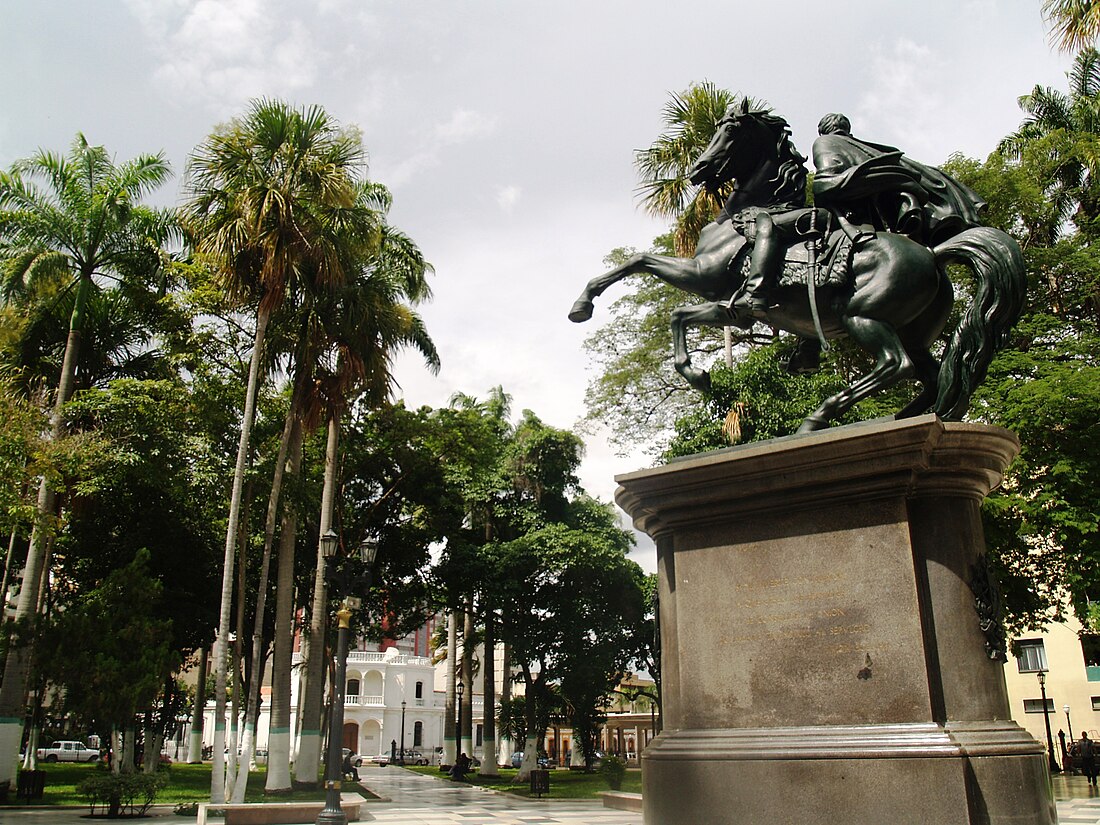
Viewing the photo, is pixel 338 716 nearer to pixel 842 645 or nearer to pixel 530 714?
pixel 842 645

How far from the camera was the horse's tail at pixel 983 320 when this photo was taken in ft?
21.8

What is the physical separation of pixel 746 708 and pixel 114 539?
26219 millimetres

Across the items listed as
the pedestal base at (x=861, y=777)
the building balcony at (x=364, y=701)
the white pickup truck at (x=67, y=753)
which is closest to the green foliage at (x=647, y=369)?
the pedestal base at (x=861, y=777)

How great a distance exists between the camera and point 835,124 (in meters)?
7.85

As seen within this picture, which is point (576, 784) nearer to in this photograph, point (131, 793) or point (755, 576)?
point (131, 793)

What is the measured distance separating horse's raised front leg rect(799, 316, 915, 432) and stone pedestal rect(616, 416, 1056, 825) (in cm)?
82

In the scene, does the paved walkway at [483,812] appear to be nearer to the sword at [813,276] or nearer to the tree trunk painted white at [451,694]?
the sword at [813,276]

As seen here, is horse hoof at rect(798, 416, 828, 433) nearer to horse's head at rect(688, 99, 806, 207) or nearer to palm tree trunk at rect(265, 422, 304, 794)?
horse's head at rect(688, 99, 806, 207)

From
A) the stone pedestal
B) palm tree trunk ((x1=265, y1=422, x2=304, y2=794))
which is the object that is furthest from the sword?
palm tree trunk ((x1=265, y1=422, x2=304, y2=794))

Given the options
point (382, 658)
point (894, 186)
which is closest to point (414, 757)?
point (382, 658)

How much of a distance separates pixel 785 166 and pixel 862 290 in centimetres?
152

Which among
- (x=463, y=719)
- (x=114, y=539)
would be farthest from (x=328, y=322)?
(x=463, y=719)

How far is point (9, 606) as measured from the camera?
28266 mm

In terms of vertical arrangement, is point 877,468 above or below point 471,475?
below
